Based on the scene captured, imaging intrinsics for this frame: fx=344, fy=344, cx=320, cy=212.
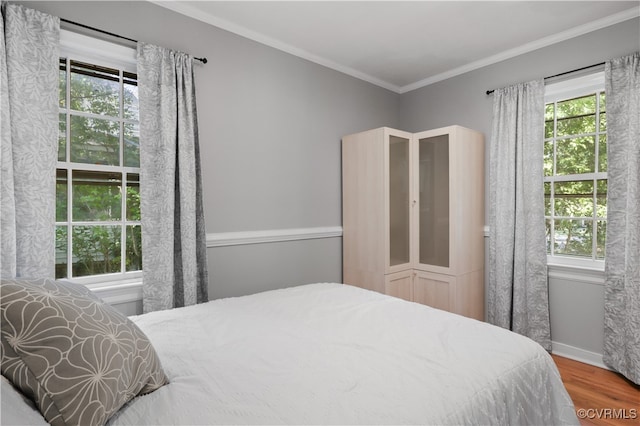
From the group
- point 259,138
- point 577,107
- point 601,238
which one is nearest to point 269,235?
point 259,138

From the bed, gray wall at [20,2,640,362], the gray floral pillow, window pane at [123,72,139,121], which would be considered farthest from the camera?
gray wall at [20,2,640,362]

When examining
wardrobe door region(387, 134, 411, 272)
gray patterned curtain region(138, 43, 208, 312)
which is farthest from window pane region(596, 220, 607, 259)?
gray patterned curtain region(138, 43, 208, 312)

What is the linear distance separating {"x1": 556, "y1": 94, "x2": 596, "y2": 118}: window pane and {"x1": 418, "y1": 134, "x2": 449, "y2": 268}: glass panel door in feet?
3.49

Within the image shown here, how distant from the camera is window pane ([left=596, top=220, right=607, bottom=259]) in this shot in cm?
292

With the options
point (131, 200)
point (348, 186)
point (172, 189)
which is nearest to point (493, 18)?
point (348, 186)

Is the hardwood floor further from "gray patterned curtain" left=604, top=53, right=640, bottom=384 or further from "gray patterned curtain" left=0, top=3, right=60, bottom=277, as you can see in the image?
"gray patterned curtain" left=0, top=3, right=60, bottom=277

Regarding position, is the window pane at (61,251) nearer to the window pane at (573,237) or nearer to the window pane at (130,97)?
the window pane at (130,97)

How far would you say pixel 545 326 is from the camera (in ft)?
9.91

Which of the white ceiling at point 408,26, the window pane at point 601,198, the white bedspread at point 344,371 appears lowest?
the white bedspread at point 344,371

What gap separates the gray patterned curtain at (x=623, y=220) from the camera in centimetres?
249

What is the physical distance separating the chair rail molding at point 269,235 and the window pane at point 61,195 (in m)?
0.93

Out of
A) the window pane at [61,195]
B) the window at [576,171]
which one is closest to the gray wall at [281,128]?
the window at [576,171]

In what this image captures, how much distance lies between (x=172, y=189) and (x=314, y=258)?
1515mm

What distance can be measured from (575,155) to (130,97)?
3.71 m
